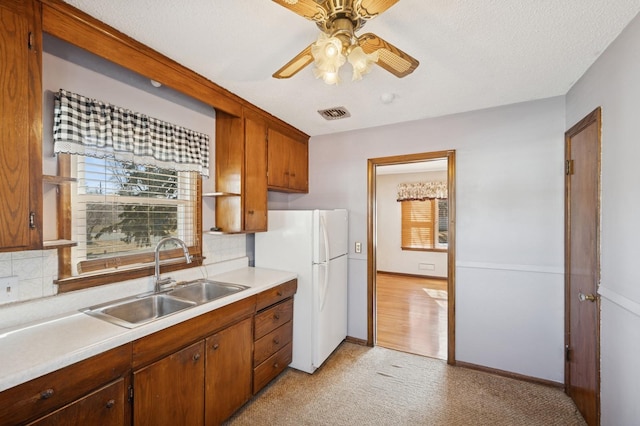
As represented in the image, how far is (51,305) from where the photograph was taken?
154 cm

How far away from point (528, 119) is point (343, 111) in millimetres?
1599

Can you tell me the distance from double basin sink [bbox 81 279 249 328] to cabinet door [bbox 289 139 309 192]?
1.39m

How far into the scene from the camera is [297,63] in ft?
4.71

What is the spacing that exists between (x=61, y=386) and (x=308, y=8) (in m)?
1.77

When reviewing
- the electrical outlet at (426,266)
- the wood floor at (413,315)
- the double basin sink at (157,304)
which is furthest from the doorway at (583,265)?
the electrical outlet at (426,266)

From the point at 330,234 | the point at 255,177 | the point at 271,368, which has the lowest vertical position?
the point at 271,368

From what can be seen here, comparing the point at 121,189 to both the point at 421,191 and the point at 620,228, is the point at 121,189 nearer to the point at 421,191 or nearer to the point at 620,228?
the point at 620,228

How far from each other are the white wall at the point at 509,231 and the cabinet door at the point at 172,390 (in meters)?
2.27

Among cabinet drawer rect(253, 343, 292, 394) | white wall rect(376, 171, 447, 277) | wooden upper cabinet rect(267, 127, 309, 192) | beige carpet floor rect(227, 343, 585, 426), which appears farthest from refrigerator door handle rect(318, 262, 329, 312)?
white wall rect(376, 171, 447, 277)

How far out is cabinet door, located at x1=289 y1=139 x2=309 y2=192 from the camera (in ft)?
10.6

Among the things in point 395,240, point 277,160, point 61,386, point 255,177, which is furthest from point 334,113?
point 395,240

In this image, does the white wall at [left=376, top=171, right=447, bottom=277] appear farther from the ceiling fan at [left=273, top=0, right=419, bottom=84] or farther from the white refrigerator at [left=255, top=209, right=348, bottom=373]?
the ceiling fan at [left=273, top=0, right=419, bottom=84]

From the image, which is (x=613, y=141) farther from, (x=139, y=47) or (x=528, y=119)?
(x=139, y=47)

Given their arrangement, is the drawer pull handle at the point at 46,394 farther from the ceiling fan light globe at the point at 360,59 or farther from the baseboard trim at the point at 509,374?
the baseboard trim at the point at 509,374
